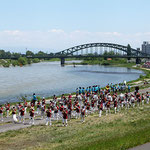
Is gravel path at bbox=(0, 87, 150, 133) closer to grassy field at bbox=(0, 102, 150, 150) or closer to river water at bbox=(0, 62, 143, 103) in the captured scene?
grassy field at bbox=(0, 102, 150, 150)

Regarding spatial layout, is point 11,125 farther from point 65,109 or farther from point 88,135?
point 88,135

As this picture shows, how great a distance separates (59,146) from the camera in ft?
49.9

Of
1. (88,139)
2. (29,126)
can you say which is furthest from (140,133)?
(29,126)

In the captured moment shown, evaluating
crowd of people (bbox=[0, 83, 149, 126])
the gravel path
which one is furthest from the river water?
the gravel path

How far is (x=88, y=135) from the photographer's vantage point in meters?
17.6

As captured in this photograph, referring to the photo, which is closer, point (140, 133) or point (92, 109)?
point (140, 133)

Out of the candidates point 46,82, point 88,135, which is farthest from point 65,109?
point 46,82

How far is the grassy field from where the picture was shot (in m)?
14.5

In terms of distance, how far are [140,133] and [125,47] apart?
188329 mm

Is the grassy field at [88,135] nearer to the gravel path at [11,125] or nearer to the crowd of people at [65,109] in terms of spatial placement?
the crowd of people at [65,109]

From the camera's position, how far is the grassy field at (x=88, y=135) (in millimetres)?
14486

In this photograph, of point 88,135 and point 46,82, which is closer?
point 88,135

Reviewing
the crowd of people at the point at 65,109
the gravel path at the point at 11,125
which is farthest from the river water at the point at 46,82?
the gravel path at the point at 11,125

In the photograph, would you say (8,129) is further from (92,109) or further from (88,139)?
(92,109)
